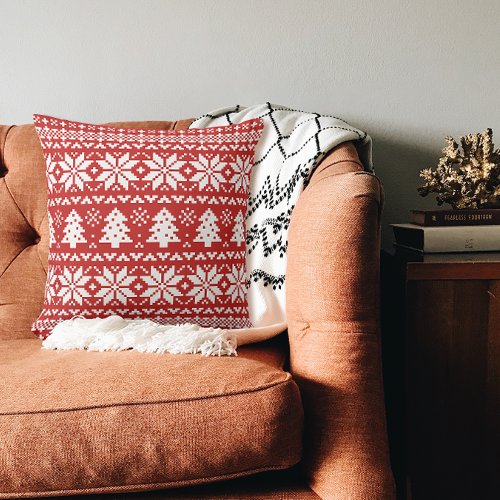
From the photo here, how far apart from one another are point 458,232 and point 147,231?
61 centimetres

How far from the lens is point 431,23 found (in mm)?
1446

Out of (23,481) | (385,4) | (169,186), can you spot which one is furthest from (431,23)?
(23,481)

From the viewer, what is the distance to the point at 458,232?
1.06 meters

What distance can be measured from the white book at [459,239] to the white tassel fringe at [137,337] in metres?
0.43

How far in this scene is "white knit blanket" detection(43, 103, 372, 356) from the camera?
2.91 ft

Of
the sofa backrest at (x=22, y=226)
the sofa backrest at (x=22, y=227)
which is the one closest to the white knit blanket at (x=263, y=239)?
the sofa backrest at (x=22, y=226)

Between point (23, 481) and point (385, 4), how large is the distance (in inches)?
54.5

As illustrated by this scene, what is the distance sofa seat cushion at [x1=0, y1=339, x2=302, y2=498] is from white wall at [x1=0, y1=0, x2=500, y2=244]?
0.96 meters

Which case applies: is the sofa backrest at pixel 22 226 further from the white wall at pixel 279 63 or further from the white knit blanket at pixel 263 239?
the white wall at pixel 279 63

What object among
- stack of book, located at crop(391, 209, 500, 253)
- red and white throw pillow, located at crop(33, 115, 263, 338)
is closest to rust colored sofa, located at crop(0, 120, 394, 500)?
red and white throw pillow, located at crop(33, 115, 263, 338)

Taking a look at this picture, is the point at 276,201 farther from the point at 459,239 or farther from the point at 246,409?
the point at 246,409

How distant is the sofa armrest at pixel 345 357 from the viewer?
0.67 meters

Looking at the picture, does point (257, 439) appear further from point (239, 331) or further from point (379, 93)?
point (379, 93)

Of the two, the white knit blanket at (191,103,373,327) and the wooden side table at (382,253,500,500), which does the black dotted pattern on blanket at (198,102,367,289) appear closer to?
the white knit blanket at (191,103,373,327)
